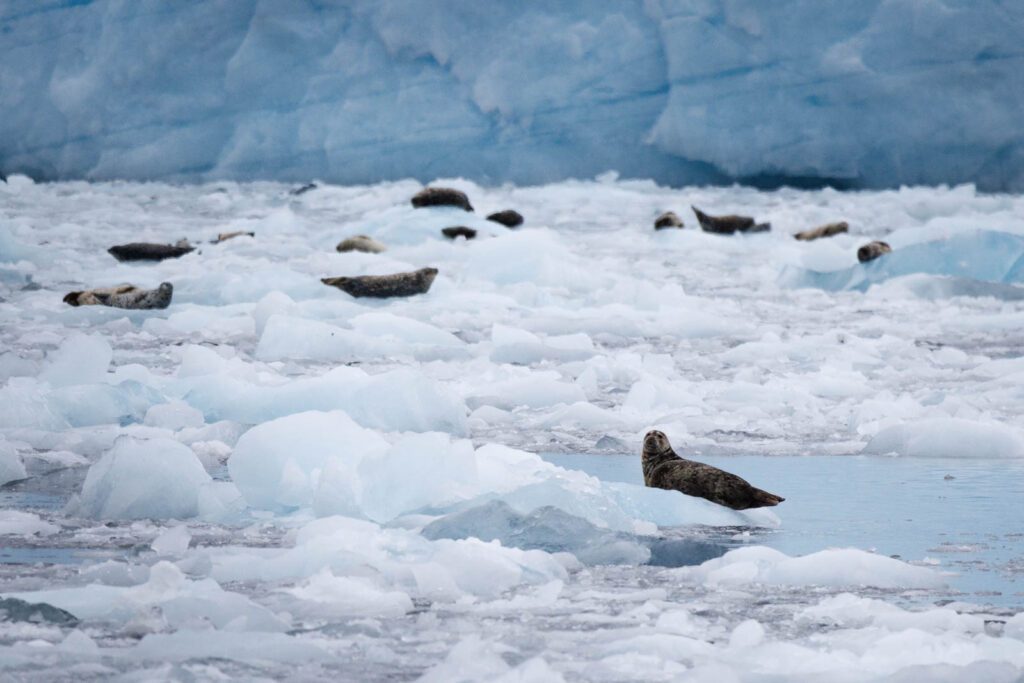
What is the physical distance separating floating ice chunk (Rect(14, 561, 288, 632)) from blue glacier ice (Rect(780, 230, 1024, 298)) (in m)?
6.73

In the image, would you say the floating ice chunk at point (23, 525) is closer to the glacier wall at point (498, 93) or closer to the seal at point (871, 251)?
the seal at point (871, 251)

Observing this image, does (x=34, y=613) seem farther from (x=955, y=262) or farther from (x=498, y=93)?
(x=498, y=93)

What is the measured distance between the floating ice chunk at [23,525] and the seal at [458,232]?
6920 mm

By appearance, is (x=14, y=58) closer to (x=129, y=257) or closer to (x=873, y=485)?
(x=129, y=257)

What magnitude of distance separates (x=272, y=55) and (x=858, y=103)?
22.2 feet

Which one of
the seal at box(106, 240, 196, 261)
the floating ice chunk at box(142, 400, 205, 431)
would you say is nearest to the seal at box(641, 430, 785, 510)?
the floating ice chunk at box(142, 400, 205, 431)

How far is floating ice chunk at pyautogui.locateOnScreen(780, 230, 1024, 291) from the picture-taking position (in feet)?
25.7

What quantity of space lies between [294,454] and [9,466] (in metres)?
0.70

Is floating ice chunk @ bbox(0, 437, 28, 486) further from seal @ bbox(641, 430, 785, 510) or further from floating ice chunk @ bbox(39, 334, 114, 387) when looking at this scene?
seal @ bbox(641, 430, 785, 510)

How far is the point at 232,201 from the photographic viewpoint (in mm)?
13359

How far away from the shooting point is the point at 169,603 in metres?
1.72

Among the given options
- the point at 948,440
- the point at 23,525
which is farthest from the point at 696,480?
the point at 23,525

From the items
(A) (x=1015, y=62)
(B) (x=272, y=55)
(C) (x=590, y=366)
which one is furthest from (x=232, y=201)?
(C) (x=590, y=366)

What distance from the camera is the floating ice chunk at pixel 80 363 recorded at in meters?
4.04
